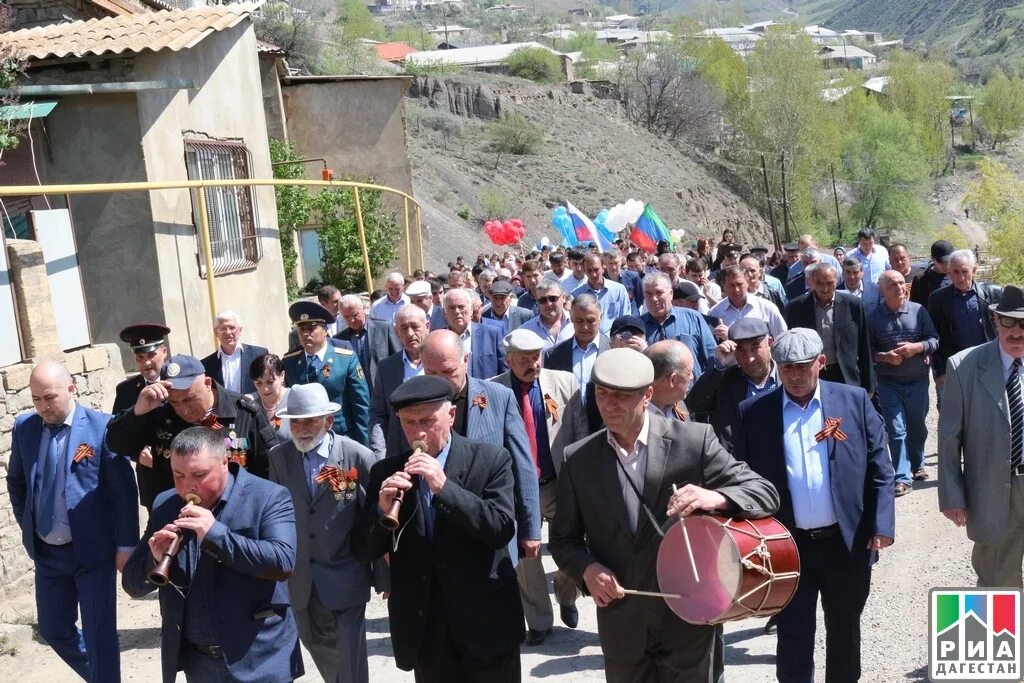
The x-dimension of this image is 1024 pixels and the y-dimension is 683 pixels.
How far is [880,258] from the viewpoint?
1475cm

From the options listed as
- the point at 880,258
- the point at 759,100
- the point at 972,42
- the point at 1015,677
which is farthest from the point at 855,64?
the point at 1015,677

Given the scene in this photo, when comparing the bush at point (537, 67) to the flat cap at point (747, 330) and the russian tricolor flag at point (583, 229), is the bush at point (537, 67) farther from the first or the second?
the flat cap at point (747, 330)

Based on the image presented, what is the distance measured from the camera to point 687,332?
8.71 metres

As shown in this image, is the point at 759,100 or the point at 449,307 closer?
the point at 449,307

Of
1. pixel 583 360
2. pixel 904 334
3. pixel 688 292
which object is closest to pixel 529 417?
pixel 583 360

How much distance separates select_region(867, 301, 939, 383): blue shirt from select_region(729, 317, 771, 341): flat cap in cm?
392

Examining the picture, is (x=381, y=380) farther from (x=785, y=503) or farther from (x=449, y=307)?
(x=785, y=503)

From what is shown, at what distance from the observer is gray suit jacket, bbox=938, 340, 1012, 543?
5988mm

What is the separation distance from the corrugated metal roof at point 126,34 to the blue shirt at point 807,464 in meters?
8.36

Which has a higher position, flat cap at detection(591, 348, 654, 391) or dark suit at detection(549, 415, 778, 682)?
flat cap at detection(591, 348, 654, 391)

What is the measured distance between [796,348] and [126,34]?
9118mm

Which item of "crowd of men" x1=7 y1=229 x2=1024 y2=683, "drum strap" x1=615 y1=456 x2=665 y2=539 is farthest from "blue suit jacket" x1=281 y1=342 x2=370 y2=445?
"drum strap" x1=615 y1=456 x2=665 y2=539

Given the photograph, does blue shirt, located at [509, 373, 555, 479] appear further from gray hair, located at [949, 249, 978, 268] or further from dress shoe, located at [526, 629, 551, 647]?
gray hair, located at [949, 249, 978, 268]

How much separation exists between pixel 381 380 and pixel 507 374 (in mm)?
1119
